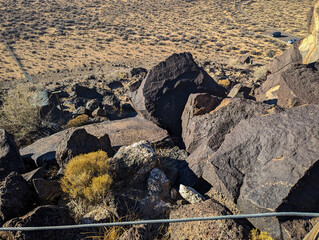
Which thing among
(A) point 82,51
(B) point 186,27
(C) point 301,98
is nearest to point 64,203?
(C) point 301,98

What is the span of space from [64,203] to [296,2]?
53.0m

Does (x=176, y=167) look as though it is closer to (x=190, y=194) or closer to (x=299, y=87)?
(x=190, y=194)

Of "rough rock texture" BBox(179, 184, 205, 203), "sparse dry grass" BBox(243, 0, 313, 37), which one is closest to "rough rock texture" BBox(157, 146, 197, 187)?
"rough rock texture" BBox(179, 184, 205, 203)

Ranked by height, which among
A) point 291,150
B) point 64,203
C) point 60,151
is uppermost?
point 291,150

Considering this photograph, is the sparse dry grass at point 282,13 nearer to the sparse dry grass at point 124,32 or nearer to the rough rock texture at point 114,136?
the sparse dry grass at point 124,32

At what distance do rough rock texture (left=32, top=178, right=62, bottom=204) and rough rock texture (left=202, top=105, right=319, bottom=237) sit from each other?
8.59 feet

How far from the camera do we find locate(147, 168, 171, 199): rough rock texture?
4509mm

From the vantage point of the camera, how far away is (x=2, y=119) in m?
9.61

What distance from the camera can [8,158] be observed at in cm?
518

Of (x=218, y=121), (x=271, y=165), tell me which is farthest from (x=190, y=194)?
(x=218, y=121)

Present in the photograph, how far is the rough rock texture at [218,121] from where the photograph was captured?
5.07 metres

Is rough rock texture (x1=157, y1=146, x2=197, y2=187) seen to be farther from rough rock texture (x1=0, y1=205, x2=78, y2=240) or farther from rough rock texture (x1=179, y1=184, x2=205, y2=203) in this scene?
rough rock texture (x1=0, y1=205, x2=78, y2=240)

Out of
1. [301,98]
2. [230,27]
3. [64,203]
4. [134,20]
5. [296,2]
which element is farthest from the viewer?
[296,2]

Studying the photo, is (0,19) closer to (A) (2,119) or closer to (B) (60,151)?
(A) (2,119)
